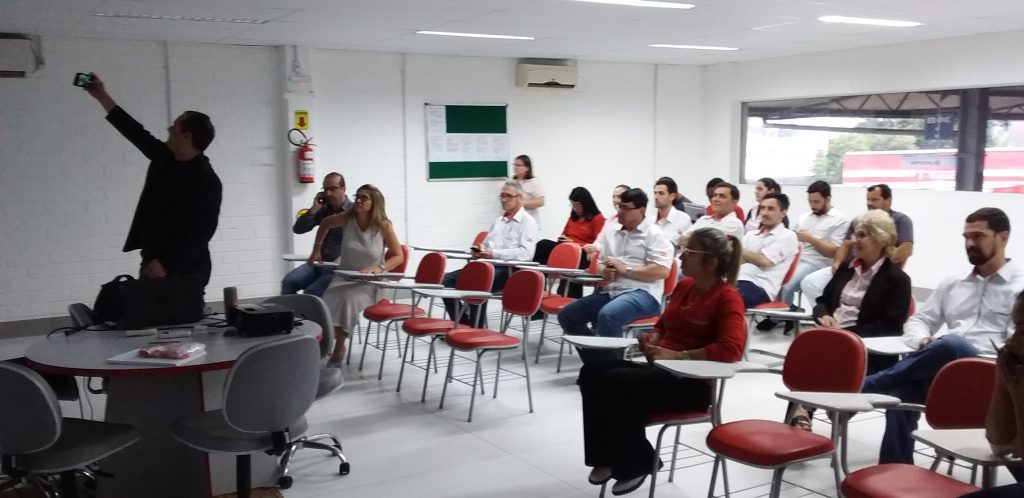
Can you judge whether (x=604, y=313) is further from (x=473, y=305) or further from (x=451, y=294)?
(x=473, y=305)

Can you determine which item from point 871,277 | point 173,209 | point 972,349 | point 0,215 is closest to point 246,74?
point 0,215

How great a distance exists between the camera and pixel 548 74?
9938 millimetres

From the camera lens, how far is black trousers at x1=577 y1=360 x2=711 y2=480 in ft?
11.6

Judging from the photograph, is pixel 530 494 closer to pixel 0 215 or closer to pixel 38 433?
pixel 38 433

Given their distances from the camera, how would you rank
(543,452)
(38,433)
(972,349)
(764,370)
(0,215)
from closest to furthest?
(38,433) → (764,370) → (972,349) → (543,452) → (0,215)

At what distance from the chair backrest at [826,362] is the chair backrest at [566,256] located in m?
3.16

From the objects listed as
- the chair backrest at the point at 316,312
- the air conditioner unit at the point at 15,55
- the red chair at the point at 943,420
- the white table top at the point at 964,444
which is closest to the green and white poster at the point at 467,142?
the air conditioner unit at the point at 15,55

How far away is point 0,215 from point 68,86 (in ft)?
4.23

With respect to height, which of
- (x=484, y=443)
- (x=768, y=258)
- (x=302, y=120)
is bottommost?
(x=484, y=443)

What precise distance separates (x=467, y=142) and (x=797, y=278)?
4.15 meters

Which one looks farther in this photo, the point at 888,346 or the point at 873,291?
the point at 873,291

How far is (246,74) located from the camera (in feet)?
27.8

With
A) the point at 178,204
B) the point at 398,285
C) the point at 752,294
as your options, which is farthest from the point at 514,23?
the point at 178,204

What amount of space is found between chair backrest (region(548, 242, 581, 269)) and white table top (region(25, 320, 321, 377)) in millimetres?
2997
